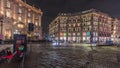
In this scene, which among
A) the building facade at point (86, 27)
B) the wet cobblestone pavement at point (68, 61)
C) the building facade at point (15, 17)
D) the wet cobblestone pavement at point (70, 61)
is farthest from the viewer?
the building facade at point (86, 27)

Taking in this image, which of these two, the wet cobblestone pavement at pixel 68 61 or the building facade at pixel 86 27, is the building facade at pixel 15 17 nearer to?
the building facade at pixel 86 27

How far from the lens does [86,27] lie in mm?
108688

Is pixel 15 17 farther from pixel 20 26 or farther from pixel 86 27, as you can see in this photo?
pixel 86 27

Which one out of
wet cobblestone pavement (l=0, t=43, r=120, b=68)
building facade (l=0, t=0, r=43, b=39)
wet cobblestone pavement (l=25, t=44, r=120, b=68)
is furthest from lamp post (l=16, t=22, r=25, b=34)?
wet cobblestone pavement (l=25, t=44, r=120, b=68)

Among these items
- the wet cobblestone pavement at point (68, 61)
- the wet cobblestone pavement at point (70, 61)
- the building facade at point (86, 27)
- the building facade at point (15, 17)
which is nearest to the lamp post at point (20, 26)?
the building facade at point (15, 17)

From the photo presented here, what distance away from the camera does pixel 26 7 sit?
83000mm

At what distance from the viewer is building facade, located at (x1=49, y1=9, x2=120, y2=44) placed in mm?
106562

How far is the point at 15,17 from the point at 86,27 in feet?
181

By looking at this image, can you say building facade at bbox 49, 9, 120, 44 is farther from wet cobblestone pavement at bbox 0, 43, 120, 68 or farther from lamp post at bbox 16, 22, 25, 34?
wet cobblestone pavement at bbox 0, 43, 120, 68

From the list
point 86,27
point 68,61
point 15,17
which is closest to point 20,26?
point 15,17

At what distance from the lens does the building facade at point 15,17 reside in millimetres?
61672

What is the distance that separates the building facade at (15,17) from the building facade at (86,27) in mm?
30817

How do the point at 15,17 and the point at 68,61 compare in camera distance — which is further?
the point at 15,17

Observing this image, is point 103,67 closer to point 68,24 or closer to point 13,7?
point 13,7
